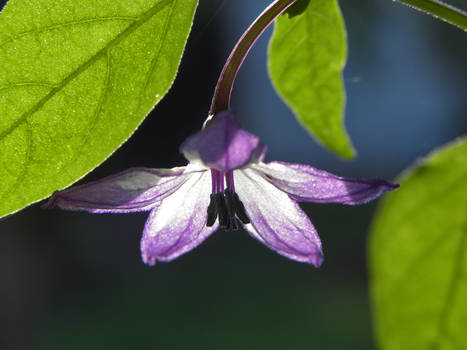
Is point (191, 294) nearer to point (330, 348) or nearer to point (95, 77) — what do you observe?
point (330, 348)

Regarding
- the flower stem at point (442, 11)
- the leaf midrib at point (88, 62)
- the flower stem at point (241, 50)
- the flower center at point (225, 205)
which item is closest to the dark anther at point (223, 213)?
the flower center at point (225, 205)

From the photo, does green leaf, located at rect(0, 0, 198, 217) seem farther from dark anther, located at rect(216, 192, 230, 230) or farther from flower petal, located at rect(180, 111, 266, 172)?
dark anther, located at rect(216, 192, 230, 230)

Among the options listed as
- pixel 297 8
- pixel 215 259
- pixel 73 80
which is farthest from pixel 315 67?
pixel 215 259

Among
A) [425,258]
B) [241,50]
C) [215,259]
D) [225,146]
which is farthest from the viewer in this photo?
[215,259]

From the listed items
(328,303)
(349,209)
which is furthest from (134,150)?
(349,209)

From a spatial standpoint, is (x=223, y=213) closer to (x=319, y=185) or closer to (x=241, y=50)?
(x=319, y=185)

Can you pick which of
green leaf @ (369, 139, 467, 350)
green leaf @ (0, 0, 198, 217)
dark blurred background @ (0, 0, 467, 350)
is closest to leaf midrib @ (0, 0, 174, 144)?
green leaf @ (0, 0, 198, 217)
